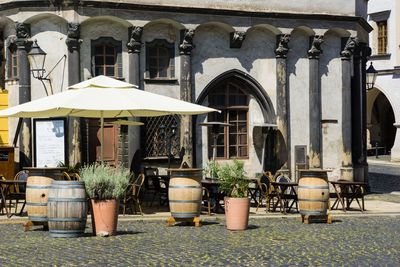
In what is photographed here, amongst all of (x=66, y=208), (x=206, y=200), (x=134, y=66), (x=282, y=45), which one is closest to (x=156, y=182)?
(x=206, y=200)

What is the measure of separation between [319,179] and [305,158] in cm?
703

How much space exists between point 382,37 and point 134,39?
78.5 feet

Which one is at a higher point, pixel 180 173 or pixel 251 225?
pixel 180 173

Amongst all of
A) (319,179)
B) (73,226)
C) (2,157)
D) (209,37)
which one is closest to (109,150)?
(2,157)

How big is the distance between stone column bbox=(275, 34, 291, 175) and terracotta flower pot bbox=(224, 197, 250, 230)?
26.6 ft

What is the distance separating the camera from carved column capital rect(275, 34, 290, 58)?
70.6 ft

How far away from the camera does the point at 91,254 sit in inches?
416

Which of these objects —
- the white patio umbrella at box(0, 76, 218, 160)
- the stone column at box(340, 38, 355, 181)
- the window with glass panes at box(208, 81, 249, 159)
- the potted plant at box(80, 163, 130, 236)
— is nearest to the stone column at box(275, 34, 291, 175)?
the window with glass panes at box(208, 81, 249, 159)

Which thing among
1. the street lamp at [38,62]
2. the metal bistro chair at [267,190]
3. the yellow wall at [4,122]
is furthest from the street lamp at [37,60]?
the metal bistro chair at [267,190]

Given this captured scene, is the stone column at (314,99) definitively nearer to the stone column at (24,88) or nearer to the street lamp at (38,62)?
the street lamp at (38,62)

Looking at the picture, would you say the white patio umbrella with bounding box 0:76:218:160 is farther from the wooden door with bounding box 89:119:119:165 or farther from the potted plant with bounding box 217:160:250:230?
the wooden door with bounding box 89:119:119:165

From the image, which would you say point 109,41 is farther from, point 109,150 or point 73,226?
point 73,226

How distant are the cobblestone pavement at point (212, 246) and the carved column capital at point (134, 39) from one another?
20.6ft

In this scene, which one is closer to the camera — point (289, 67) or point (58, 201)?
point (58, 201)
